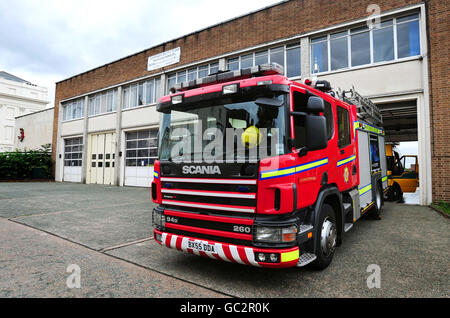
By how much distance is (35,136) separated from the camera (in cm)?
2953

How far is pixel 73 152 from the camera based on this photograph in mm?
22562

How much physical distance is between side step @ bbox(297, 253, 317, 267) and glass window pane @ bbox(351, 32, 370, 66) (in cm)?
969

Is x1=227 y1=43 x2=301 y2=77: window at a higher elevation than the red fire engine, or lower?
higher

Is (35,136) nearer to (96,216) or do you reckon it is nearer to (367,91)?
(96,216)

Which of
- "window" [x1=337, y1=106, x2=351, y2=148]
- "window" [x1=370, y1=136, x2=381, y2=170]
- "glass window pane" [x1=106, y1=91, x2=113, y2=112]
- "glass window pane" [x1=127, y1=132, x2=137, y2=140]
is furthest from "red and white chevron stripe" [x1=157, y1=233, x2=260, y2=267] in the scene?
"glass window pane" [x1=106, y1=91, x2=113, y2=112]

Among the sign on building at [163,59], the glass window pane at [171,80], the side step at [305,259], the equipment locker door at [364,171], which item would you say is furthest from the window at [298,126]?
the glass window pane at [171,80]

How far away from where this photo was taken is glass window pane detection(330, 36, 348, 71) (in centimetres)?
1105

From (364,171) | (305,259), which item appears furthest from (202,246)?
(364,171)

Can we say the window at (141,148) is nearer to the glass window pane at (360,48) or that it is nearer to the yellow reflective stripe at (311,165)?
the glass window pane at (360,48)

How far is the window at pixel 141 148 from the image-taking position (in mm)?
16844

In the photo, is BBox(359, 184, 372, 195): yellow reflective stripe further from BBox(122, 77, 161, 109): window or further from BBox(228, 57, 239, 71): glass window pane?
BBox(122, 77, 161, 109): window

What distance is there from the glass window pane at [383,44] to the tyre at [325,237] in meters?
8.75

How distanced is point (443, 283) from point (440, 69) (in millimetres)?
8551

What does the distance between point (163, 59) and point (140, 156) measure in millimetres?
5976
